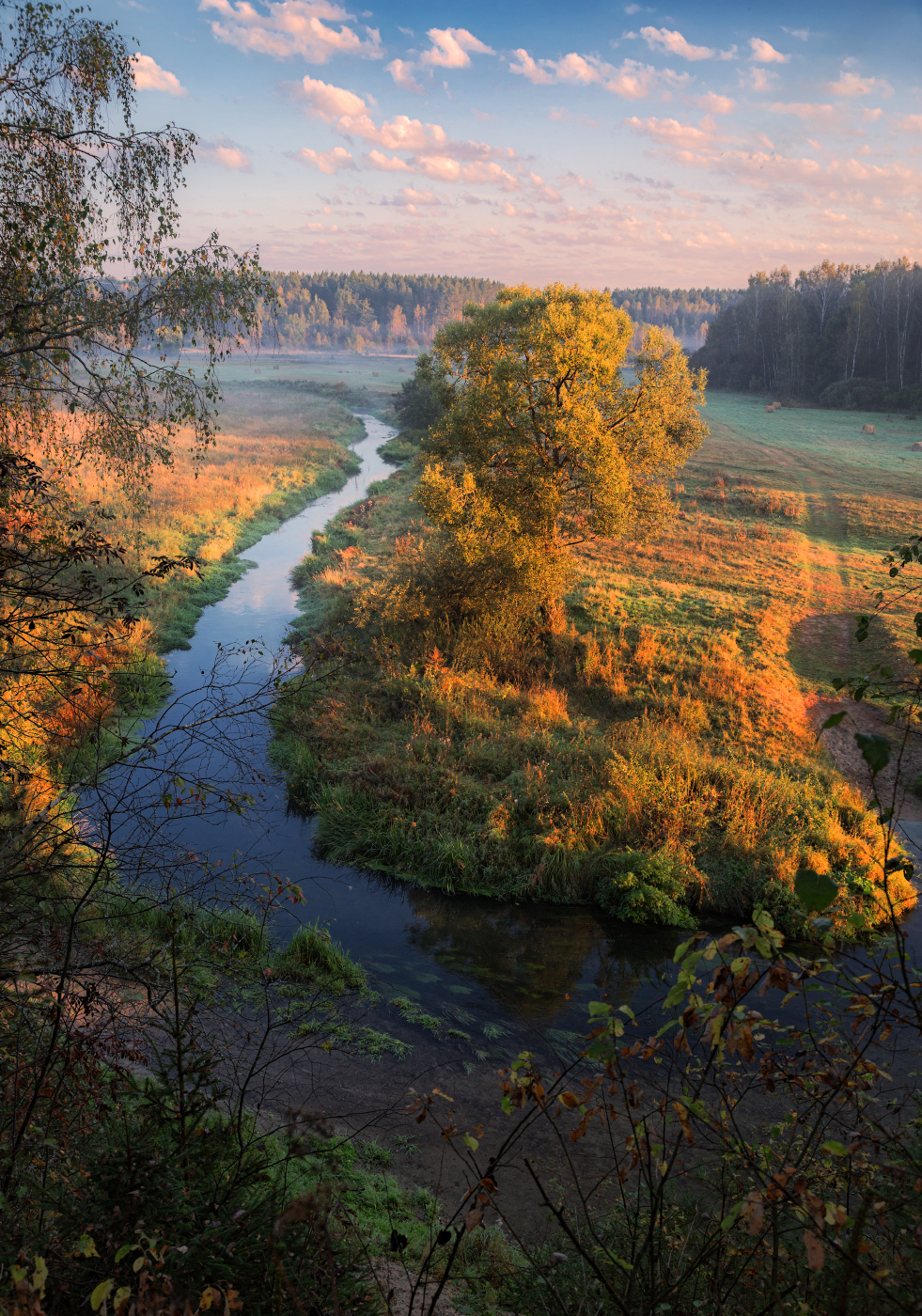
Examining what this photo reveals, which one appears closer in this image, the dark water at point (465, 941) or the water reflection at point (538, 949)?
the dark water at point (465, 941)

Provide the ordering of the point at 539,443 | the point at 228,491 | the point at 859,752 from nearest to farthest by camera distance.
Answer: the point at 859,752, the point at 539,443, the point at 228,491

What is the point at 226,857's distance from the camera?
1378 cm

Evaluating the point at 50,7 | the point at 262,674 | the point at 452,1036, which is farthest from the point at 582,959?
the point at 50,7

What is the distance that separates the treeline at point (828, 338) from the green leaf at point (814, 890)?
3428 inches

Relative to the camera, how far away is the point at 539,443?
69.7ft

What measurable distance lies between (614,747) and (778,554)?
19682mm

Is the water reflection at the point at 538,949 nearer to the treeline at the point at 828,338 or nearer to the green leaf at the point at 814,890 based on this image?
the green leaf at the point at 814,890

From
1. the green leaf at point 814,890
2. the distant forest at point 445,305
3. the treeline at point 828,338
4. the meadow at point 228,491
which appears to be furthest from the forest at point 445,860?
the distant forest at point 445,305

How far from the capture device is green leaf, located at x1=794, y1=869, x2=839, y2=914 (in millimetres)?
2326

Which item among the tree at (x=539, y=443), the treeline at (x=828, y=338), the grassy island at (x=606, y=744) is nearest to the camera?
the grassy island at (x=606, y=744)

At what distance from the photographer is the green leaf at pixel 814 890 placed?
7.63ft

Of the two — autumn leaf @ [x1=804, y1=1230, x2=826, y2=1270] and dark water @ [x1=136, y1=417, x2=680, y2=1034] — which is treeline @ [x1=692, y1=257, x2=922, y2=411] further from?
autumn leaf @ [x1=804, y1=1230, x2=826, y2=1270]

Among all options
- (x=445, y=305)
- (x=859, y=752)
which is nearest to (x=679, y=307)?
(x=445, y=305)

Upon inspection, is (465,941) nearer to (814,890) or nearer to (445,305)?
(814,890)
